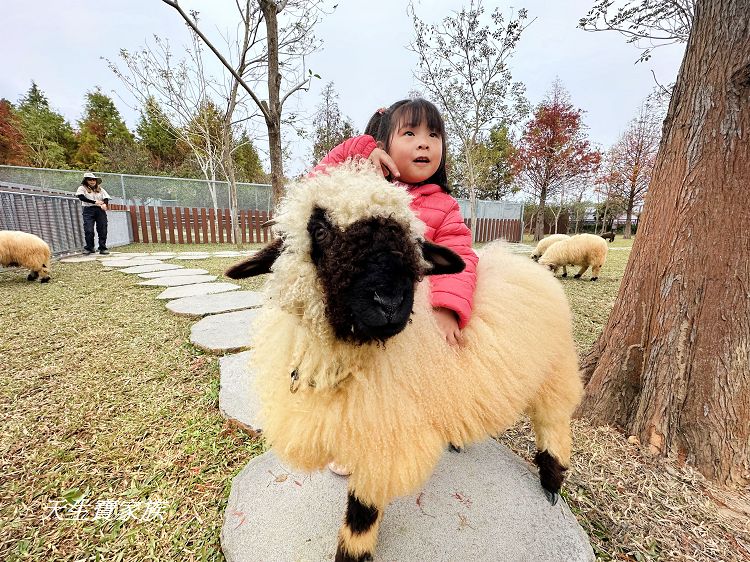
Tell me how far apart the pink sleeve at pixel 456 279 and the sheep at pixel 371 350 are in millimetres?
66

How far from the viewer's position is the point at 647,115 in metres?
25.2

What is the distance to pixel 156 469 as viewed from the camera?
1839 millimetres

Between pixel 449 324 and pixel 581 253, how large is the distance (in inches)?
306

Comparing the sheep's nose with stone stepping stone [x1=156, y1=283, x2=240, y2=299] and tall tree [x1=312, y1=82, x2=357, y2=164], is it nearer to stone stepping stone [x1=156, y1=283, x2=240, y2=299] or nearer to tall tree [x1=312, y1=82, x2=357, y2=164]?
stone stepping stone [x1=156, y1=283, x2=240, y2=299]

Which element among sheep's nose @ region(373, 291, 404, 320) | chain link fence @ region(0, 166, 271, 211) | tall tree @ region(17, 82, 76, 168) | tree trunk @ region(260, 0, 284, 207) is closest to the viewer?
sheep's nose @ region(373, 291, 404, 320)

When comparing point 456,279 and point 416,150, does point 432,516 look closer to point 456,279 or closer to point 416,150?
point 456,279

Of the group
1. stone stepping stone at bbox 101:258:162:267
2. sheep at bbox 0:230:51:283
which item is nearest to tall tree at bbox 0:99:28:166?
stone stepping stone at bbox 101:258:162:267

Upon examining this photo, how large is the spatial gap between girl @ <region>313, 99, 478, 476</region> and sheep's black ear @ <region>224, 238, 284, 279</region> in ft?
1.53

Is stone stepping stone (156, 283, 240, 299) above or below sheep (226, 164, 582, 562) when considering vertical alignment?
below

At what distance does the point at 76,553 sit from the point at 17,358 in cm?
247

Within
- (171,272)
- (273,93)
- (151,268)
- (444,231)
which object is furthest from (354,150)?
(151,268)

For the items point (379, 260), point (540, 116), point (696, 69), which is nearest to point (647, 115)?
point (540, 116)

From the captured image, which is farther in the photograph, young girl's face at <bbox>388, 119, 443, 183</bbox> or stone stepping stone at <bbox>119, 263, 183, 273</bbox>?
stone stepping stone at <bbox>119, 263, 183, 273</bbox>

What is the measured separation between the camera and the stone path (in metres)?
1.41
